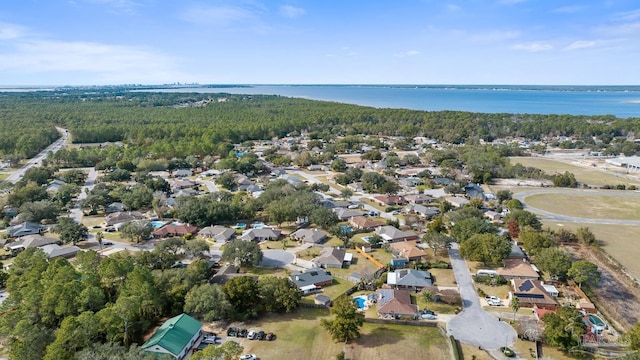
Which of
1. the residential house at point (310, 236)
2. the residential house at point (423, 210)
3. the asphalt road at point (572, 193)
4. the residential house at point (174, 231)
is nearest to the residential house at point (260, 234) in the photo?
the residential house at point (310, 236)

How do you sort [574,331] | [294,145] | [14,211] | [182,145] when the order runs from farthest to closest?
[294,145] → [182,145] → [14,211] → [574,331]

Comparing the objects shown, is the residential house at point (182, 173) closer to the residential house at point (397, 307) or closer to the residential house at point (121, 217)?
the residential house at point (121, 217)

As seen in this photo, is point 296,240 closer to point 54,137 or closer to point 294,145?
point 294,145

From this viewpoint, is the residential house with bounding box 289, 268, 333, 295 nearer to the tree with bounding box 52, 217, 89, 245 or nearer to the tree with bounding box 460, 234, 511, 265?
the tree with bounding box 460, 234, 511, 265

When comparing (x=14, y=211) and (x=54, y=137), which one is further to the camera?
(x=54, y=137)

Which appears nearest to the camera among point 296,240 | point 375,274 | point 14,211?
point 375,274

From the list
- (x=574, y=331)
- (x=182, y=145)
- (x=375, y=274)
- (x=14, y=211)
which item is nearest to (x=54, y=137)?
(x=182, y=145)

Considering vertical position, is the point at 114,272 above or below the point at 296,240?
above
